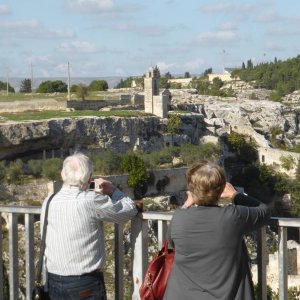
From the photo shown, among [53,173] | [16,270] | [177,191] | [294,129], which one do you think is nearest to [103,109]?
[177,191]

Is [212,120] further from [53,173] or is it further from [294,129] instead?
[53,173]

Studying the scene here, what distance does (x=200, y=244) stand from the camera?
3.38 meters

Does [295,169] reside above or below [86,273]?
below

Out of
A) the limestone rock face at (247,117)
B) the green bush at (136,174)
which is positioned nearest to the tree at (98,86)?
the limestone rock face at (247,117)

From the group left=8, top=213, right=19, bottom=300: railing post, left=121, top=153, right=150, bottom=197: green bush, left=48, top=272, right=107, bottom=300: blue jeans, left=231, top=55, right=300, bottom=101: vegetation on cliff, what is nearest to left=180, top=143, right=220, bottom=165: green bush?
left=121, top=153, right=150, bottom=197: green bush

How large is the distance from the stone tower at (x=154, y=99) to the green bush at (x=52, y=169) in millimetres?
12029

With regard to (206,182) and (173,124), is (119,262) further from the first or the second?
(173,124)

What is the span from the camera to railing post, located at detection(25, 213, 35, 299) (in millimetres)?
4340

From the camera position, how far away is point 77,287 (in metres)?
3.88

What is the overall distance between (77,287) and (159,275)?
581 millimetres

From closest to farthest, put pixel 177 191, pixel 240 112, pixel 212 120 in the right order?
1. pixel 177 191
2. pixel 212 120
3. pixel 240 112

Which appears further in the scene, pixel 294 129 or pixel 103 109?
pixel 294 129

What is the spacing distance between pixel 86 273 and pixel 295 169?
117 feet

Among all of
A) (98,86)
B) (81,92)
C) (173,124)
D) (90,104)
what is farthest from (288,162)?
(98,86)
